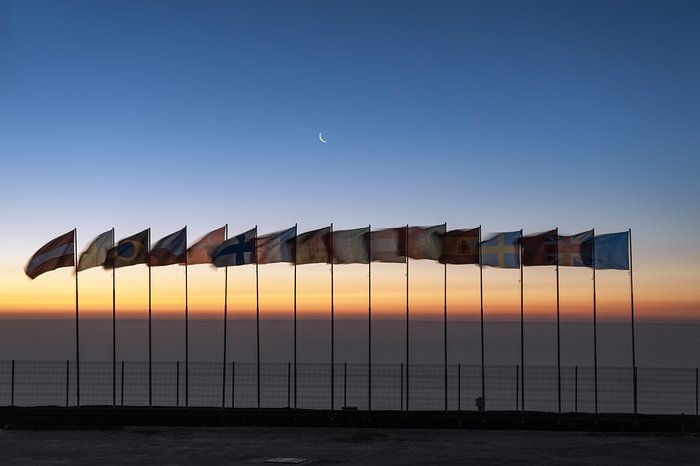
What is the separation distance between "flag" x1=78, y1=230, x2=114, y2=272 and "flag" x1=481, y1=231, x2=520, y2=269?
43.4 feet

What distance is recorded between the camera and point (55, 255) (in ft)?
112

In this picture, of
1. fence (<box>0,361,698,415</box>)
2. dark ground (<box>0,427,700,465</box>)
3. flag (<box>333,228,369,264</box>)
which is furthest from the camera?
fence (<box>0,361,698,415</box>)

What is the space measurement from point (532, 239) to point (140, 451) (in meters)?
15.0

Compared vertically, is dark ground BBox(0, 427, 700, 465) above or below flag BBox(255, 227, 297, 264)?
below

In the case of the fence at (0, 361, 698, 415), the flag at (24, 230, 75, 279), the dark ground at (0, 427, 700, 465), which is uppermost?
the flag at (24, 230, 75, 279)

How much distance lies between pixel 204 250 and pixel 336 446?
10.4m

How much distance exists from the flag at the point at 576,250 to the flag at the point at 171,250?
13.1 m

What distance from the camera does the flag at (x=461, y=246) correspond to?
110 feet

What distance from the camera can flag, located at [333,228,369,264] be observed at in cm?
3409

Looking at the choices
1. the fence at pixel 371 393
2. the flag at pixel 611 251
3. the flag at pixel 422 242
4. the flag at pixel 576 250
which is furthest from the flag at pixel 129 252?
the fence at pixel 371 393

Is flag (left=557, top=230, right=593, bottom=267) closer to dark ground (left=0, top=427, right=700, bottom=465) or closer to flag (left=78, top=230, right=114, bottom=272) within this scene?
dark ground (left=0, top=427, right=700, bottom=465)

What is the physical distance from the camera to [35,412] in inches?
1232

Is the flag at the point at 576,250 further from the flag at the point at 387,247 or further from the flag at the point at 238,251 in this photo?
the flag at the point at 238,251

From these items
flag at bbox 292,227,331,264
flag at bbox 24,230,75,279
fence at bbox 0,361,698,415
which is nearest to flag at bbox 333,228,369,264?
flag at bbox 292,227,331,264
